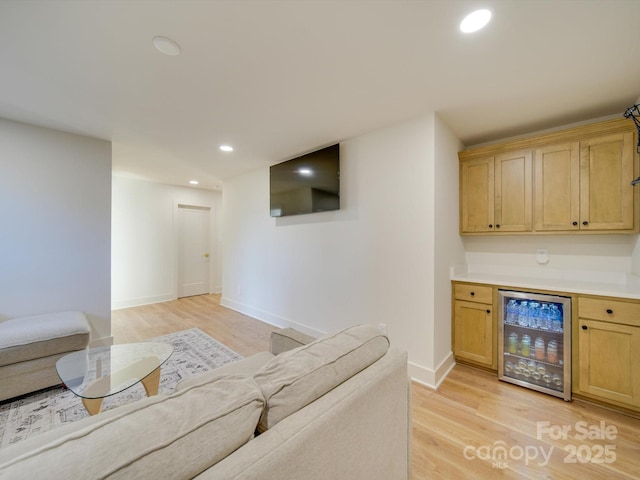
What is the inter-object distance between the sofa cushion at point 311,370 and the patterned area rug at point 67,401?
165cm

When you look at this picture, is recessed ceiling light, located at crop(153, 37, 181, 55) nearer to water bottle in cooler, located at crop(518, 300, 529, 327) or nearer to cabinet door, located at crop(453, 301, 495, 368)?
cabinet door, located at crop(453, 301, 495, 368)

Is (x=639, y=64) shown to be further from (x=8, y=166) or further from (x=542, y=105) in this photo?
(x=8, y=166)

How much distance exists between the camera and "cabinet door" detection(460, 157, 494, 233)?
9.10 feet

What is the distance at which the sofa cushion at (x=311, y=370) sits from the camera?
0.80 m

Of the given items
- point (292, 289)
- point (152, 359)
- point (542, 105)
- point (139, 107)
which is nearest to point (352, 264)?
point (292, 289)

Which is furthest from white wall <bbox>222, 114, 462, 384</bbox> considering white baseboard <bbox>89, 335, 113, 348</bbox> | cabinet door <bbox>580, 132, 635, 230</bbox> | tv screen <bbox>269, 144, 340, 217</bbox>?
white baseboard <bbox>89, 335, 113, 348</bbox>

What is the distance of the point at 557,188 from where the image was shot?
2418 mm

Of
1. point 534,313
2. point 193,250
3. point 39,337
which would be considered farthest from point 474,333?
point 193,250

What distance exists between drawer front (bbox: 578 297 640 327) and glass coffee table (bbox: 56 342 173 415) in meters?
3.30

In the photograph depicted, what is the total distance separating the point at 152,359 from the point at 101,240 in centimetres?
194

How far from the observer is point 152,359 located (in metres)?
2.01

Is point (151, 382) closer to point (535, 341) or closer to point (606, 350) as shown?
point (535, 341)

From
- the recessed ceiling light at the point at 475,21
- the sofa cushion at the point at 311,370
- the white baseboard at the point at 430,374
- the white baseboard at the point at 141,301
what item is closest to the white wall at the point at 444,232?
the white baseboard at the point at 430,374

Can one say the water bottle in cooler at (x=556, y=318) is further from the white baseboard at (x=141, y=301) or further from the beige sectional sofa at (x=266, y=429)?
the white baseboard at (x=141, y=301)
